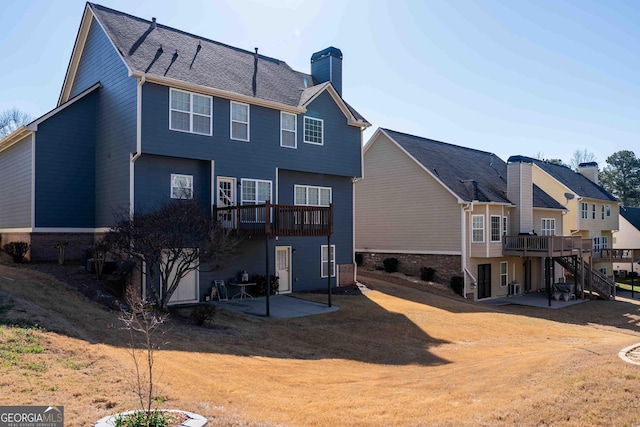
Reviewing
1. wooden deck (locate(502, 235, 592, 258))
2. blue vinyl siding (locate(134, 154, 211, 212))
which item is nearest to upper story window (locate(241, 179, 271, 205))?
blue vinyl siding (locate(134, 154, 211, 212))

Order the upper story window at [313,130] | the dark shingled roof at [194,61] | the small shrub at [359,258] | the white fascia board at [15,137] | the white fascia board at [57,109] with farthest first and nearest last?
the small shrub at [359,258], the upper story window at [313,130], the white fascia board at [15,137], the white fascia board at [57,109], the dark shingled roof at [194,61]

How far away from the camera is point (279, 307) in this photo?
61.0ft

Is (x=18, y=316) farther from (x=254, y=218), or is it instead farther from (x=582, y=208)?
(x=582, y=208)

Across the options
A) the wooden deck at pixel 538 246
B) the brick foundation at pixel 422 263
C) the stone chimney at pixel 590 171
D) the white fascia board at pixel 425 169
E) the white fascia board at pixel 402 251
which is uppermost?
the stone chimney at pixel 590 171

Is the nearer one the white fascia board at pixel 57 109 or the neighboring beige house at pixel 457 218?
the white fascia board at pixel 57 109

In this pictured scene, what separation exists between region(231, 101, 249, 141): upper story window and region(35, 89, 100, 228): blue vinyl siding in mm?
5649

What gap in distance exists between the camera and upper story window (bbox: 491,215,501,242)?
28094mm

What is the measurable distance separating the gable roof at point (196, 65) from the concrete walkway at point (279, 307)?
325 inches

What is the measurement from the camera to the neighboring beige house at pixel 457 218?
89.5 feet

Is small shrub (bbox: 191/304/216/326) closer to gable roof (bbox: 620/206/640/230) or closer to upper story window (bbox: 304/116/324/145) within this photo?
upper story window (bbox: 304/116/324/145)

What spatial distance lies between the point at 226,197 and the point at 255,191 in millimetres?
1384

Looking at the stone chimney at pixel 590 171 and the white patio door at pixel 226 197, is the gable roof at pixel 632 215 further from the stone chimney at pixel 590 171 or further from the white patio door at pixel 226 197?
the white patio door at pixel 226 197

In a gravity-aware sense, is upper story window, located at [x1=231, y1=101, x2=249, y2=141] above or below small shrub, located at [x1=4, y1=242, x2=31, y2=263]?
above

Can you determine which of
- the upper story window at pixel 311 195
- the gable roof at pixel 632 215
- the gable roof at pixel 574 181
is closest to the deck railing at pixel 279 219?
the upper story window at pixel 311 195
